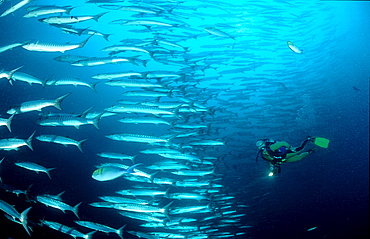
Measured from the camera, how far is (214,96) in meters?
8.45

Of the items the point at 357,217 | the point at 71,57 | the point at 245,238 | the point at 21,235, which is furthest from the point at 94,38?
the point at 357,217

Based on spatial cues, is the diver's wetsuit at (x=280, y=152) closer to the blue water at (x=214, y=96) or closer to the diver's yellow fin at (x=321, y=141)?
the diver's yellow fin at (x=321, y=141)

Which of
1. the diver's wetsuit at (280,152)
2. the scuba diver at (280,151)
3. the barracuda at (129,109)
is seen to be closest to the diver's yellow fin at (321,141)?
the scuba diver at (280,151)

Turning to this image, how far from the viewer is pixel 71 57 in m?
4.59

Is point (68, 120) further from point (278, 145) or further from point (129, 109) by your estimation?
point (278, 145)

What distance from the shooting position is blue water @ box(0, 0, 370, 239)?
7.72m

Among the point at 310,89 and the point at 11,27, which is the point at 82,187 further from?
the point at 310,89

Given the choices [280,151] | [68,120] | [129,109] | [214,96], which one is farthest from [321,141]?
[68,120]

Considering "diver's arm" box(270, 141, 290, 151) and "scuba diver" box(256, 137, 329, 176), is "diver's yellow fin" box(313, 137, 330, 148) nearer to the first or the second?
"scuba diver" box(256, 137, 329, 176)

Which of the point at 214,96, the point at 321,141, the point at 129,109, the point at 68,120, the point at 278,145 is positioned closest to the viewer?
the point at 68,120

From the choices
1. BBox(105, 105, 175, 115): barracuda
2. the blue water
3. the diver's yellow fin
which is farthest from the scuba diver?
BBox(105, 105, 175, 115): barracuda

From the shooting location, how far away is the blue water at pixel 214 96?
7719mm

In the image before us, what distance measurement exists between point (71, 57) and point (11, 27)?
17.6 feet

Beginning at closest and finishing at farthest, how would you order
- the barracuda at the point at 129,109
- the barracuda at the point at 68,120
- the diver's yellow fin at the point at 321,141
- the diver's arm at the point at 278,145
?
the barracuda at the point at 68,120, the diver's arm at the point at 278,145, the barracuda at the point at 129,109, the diver's yellow fin at the point at 321,141
